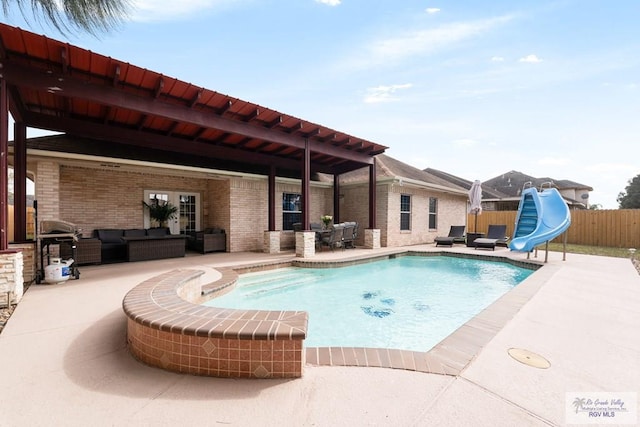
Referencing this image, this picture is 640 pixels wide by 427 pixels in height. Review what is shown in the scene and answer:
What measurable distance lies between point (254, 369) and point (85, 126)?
7.45m

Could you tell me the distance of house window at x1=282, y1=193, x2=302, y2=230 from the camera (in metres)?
11.0

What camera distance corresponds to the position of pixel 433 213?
13.8 meters

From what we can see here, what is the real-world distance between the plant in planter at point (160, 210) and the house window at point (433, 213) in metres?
11.7

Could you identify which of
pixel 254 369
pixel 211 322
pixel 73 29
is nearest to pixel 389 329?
pixel 254 369

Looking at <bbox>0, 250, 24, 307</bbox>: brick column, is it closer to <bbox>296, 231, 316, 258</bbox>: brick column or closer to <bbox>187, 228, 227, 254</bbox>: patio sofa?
<bbox>187, 228, 227, 254</bbox>: patio sofa

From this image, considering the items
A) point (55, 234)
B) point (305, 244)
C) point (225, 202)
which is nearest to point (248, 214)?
point (225, 202)

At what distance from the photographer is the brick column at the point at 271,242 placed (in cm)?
918

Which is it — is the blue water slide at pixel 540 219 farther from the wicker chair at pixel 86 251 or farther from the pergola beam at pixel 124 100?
the wicker chair at pixel 86 251

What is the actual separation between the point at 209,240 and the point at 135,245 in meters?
2.16

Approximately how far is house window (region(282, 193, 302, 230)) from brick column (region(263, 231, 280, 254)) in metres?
1.70

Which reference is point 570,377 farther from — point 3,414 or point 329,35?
point 329,35

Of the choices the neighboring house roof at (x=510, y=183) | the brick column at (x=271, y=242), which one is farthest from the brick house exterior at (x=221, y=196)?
the neighboring house roof at (x=510, y=183)

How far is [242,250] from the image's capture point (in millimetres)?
9742

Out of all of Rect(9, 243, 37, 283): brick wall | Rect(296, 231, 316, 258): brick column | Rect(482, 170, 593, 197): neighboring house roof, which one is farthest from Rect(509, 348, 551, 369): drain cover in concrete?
Rect(482, 170, 593, 197): neighboring house roof
